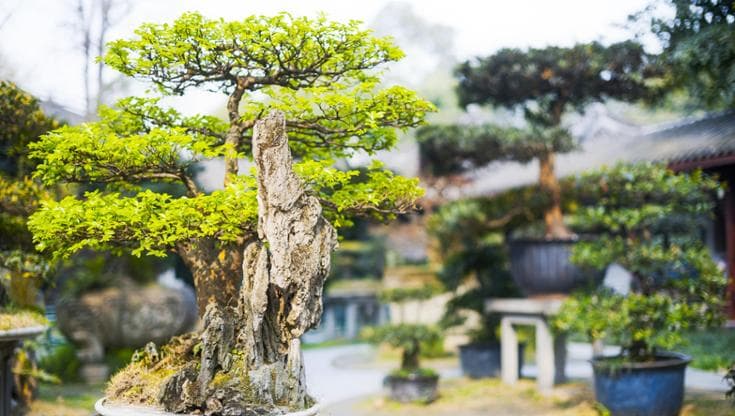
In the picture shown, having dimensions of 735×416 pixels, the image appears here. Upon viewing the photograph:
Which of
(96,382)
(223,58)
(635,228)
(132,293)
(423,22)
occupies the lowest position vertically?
(96,382)

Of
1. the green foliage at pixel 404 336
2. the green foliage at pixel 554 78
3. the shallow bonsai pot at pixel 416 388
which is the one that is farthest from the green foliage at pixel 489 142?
the shallow bonsai pot at pixel 416 388

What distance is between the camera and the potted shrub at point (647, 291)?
6719 mm

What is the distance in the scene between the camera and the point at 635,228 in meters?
7.33

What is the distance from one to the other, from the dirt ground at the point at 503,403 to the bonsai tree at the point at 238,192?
12.2 feet

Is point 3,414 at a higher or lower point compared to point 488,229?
lower

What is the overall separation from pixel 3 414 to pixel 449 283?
20.1 ft

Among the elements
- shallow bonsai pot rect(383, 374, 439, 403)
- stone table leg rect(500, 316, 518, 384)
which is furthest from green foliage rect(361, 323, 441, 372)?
stone table leg rect(500, 316, 518, 384)

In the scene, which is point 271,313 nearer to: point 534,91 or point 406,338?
point 406,338

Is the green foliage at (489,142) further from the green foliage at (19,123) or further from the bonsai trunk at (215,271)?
the bonsai trunk at (215,271)

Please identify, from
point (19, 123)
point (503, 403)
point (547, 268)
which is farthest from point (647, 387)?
point (19, 123)

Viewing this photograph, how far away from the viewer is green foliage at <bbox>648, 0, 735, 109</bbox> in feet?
19.2

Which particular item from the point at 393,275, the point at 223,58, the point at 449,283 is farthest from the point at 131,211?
the point at 393,275

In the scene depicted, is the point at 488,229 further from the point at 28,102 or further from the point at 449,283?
the point at 28,102

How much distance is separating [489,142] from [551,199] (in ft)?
3.34
